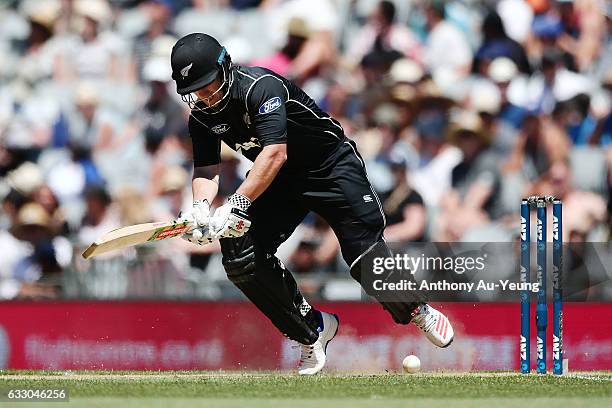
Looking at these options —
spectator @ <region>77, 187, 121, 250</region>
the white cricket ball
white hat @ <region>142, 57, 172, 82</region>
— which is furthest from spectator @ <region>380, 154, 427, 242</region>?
white hat @ <region>142, 57, 172, 82</region>

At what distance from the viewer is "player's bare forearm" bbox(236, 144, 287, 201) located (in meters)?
6.06

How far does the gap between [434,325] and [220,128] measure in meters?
1.83

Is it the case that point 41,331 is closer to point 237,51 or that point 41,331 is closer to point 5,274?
point 5,274

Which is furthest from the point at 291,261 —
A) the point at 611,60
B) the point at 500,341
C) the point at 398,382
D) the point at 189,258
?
the point at 611,60

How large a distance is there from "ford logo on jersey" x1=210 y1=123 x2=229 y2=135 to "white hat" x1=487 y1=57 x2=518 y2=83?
393cm

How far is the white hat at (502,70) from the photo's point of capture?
9.66 meters

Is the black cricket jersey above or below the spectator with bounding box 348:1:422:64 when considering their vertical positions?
below

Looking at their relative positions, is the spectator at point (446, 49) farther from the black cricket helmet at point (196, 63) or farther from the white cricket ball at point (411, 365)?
the black cricket helmet at point (196, 63)

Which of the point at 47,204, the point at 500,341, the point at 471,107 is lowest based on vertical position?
the point at 500,341

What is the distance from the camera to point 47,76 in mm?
10805

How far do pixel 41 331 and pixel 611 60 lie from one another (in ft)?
18.0

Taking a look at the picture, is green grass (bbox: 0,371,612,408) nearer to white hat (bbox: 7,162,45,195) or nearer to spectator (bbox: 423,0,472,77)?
white hat (bbox: 7,162,45,195)

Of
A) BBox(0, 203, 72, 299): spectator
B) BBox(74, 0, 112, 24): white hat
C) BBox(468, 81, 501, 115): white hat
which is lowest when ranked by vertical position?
BBox(0, 203, 72, 299): spectator

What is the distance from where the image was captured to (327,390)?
18.4 ft
